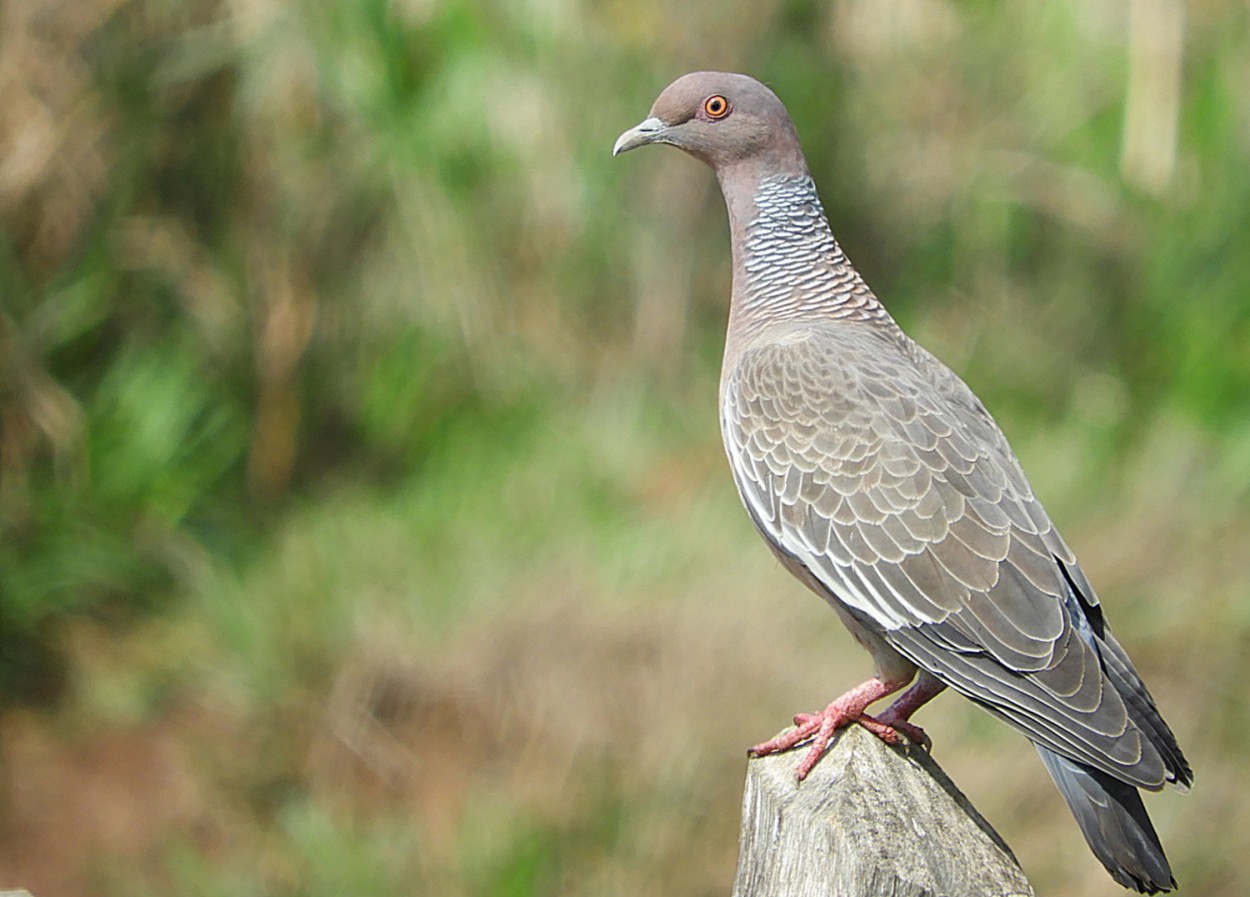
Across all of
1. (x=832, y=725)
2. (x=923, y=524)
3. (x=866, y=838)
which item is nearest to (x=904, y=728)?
(x=832, y=725)

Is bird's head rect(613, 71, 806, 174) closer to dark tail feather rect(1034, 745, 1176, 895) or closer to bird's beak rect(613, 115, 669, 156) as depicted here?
bird's beak rect(613, 115, 669, 156)

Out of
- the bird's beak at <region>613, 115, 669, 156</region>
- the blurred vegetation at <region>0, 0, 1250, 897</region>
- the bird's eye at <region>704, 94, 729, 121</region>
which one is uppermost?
the bird's eye at <region>704, 94, 729, 121</region>

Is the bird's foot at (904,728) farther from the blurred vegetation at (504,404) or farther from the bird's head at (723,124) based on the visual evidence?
the blurred vegetation at (504,404)

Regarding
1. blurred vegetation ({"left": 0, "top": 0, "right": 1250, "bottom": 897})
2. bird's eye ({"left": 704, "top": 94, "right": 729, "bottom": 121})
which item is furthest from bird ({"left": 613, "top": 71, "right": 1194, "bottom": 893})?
blurred vegetation ({"left": 0, "top": 0, "right": 1250, "bottom": 897})

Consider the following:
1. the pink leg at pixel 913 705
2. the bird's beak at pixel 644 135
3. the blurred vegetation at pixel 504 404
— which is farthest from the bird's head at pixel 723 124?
the blurred vegetation at pixel 504 404

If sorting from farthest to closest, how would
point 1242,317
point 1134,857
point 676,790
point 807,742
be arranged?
1. point 1242,317
2. point 676,790
3. point 807,742
4. point 1134,857

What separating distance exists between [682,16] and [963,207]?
198 centimetres

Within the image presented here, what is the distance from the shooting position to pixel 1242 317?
23.8 feet

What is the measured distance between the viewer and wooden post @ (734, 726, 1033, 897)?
84.4 inches

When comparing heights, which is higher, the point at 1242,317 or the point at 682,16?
the point at 682,16

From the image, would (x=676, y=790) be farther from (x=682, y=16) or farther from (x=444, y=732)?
(x=682, y=16)

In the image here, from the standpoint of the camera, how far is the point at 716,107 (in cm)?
363

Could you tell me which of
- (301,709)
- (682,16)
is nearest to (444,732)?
(301,709)

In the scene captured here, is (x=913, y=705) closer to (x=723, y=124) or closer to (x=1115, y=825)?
(x=1115, y=825)
